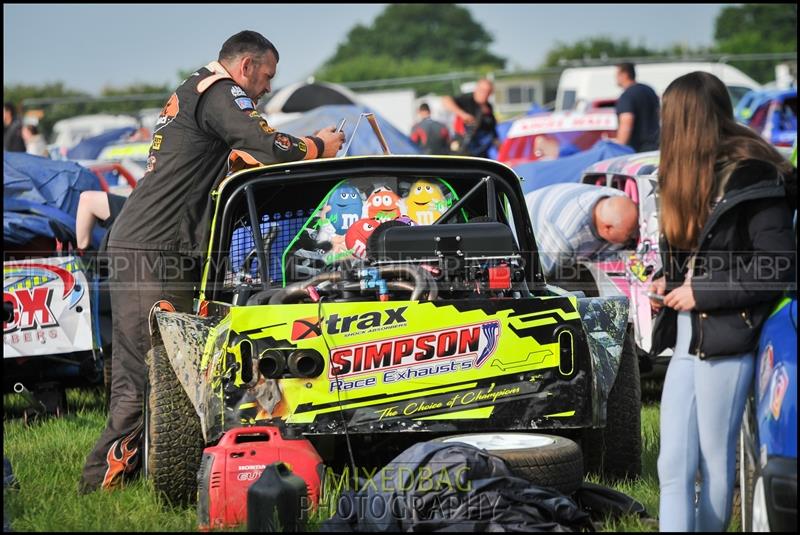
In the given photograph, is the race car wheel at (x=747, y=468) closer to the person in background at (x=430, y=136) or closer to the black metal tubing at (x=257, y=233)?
the black metal tubing at (x=257, y=233)

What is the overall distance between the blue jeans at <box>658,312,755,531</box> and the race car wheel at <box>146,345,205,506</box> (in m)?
2.04

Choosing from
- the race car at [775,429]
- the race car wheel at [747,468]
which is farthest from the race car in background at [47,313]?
the race car at [775,429]

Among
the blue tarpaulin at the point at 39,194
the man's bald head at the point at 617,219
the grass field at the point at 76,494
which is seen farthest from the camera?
the blue tarpaulin at the point at 39,194

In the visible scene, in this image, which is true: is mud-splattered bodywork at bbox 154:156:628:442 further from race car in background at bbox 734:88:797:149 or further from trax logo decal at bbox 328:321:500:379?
race car in background at bbox 734:88:797:149

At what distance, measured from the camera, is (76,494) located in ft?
17.4

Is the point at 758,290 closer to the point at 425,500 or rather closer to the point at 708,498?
the point at 708,498

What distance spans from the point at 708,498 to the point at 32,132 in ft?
51.1

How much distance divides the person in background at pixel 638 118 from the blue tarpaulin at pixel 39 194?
253 inches

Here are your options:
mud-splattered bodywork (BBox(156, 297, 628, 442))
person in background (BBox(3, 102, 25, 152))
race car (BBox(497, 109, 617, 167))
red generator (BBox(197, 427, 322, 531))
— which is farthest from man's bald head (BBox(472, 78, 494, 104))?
red generator (BBox(197, 427, 322, 531))

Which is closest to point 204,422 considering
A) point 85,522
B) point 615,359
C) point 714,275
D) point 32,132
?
point 85,522

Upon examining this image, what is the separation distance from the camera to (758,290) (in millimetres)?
3859

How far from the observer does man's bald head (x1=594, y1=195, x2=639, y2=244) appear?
7.87 meters

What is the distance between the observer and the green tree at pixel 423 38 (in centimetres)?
10950

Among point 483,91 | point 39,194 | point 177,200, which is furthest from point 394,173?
point 483,91
